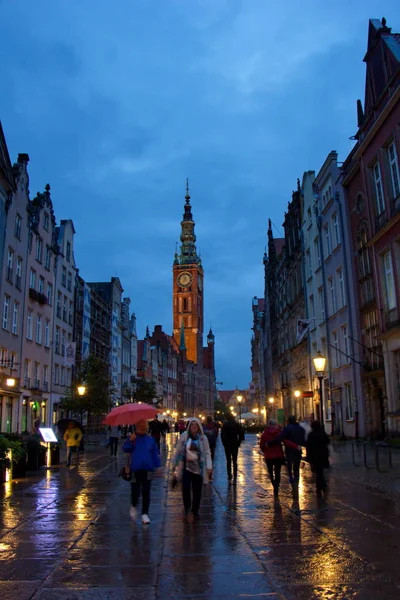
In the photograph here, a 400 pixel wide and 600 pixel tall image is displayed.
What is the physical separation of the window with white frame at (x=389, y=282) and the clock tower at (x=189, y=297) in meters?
133

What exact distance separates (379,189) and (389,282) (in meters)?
4.49

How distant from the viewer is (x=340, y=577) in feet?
19.3

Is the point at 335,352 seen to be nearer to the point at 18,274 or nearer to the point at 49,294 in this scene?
the point at 18,274

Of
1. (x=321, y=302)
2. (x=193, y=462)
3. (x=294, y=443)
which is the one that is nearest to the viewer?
(x=193, y=462)

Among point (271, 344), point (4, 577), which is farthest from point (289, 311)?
point (4, 577)

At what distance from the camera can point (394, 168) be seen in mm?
24156

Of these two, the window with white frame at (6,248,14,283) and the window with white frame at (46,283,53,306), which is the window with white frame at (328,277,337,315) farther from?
the window with white frame at (46,283,53,306)

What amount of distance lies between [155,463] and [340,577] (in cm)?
405

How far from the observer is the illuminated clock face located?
166725 millimetres

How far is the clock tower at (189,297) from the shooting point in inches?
6344

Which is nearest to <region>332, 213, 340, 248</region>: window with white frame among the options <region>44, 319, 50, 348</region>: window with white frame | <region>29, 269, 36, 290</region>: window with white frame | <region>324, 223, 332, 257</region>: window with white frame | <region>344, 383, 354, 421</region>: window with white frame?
<region>324, 223, 332, 257</region>: window with white frame

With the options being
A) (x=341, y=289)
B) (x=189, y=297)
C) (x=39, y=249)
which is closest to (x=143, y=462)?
(x=341, y=289)

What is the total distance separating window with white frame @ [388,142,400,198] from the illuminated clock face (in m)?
142

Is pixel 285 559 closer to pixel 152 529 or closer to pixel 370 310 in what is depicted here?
pixel 152 529
